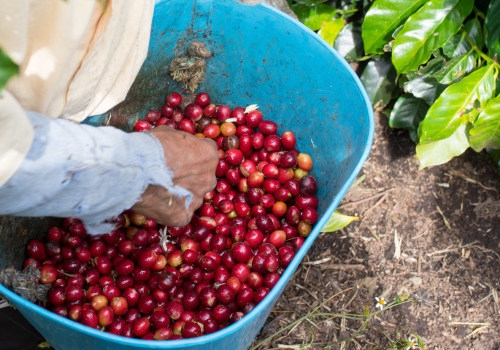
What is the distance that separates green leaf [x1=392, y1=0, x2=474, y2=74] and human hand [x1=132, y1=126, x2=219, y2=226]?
128 centimetres

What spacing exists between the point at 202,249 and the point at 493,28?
1864 millimetres

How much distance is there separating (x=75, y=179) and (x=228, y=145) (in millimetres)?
1252

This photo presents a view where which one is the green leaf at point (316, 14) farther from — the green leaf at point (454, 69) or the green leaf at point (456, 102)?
the green leaf at point (456, 102)

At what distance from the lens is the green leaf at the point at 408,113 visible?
2.73 m

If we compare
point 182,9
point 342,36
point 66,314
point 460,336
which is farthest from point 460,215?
point 66,314

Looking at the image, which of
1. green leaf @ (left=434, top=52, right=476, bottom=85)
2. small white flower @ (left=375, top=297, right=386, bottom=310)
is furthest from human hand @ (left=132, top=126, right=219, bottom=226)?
green leaf @ (left=434, top=52, right=476, bottom=85)

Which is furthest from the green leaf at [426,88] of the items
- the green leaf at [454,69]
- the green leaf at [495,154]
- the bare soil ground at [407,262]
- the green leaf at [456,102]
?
the green leaf at [495,154]

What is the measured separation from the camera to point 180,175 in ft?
4.94

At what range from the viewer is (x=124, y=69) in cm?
169

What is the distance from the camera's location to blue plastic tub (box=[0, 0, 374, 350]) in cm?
188

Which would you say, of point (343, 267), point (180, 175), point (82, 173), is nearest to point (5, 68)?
point (82, 173)

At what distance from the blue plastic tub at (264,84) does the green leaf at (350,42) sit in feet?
2.61

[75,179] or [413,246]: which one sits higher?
[75,179]

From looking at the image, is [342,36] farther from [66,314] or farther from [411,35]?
[66,314]
